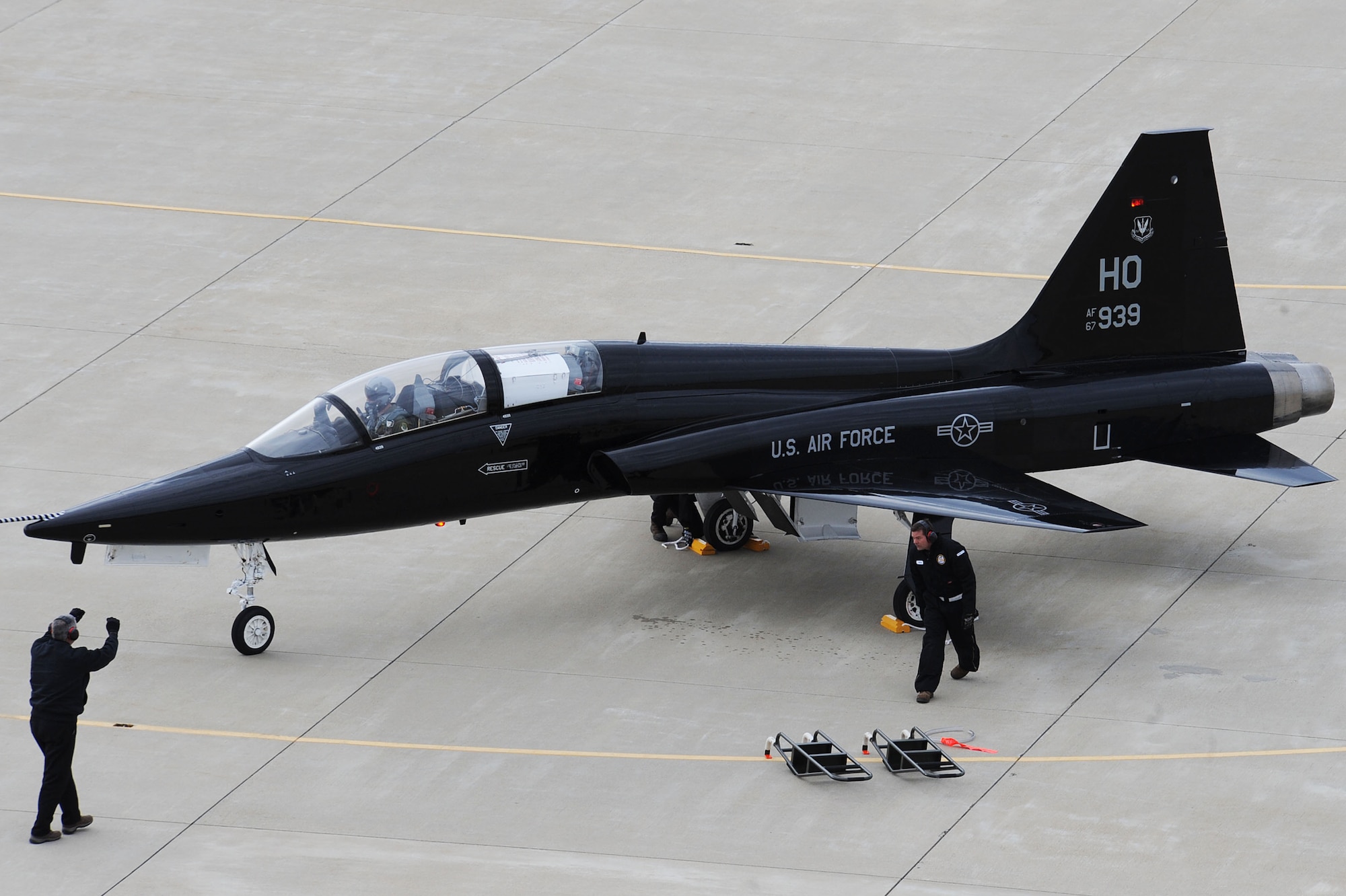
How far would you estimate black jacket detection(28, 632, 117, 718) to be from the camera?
15.5 m

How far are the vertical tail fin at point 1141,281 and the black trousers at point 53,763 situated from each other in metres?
9.64

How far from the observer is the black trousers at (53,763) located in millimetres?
15484

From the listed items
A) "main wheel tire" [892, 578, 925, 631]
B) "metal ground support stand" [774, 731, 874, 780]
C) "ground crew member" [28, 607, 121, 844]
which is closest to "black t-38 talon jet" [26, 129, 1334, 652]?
"main wheel tire" [892, 578, 925, 631]

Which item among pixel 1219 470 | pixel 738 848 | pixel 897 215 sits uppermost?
pixel 897 215

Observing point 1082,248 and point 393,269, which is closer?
point 1082,248

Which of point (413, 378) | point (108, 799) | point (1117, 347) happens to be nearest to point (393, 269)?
point (413, 378)

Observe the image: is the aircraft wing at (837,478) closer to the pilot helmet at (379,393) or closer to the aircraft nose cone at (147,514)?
the pilot helmet at (379,393)

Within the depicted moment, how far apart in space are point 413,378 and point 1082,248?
664 cm

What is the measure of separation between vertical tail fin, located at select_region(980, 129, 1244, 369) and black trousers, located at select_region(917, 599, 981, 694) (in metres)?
3.58

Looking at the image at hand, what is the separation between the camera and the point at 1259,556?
20516mm

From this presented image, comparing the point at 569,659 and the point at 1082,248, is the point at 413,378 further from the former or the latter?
the point at 1082,248

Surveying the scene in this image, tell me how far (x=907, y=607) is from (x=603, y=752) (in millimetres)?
3525

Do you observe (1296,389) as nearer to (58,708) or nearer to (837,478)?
(837,478)

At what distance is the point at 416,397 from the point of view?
18.9 metres
